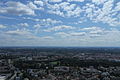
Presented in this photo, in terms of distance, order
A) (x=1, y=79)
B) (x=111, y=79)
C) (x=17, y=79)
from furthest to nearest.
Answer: (x=111, y=79), (x=17, y=79), (x=1, y=79)

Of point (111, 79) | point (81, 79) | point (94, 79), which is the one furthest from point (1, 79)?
point (111, 79)

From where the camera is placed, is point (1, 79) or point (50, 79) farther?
point (50, 79)

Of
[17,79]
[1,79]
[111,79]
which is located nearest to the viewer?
[1,79]

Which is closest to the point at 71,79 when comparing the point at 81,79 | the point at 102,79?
the point at 81,79

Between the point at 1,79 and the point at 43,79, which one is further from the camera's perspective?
the point at 43,79

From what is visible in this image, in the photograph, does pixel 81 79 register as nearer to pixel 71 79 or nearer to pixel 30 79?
pixel 71 79

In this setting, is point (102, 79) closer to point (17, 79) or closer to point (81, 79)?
point (81, 79)

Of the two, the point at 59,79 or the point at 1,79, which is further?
the point at 59,79

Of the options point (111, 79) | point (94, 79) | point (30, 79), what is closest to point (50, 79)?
point (30, 79)
